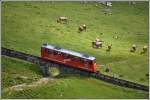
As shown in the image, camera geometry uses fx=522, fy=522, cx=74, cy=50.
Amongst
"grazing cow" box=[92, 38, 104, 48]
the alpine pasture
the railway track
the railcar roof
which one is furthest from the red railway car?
"grazing cow" box=[92, 38, 104, 48]

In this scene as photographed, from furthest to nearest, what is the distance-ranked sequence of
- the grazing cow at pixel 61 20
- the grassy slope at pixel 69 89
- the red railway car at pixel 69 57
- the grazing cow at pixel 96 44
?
the grazing cow at pixel 61 20
the grazing cow at pixel 96 44
the red railway car at pixel 69 57
the grassy slope at pixel 69 89

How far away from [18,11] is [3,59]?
876cm

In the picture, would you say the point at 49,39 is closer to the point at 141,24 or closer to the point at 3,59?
the point at 3,59

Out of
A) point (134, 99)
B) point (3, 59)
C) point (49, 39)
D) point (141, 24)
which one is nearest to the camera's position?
point (134, 99)

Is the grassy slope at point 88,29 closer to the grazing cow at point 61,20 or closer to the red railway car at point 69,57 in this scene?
the grazing cow at point 61,20

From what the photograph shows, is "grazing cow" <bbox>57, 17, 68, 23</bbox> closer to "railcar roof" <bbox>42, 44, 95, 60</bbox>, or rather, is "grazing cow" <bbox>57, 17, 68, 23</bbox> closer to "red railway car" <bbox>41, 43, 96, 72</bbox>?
"railcar roof" <bbox>42, 44, 95, 60</bbox>

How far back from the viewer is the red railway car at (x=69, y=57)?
4672cm

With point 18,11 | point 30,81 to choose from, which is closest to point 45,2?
point 18,11

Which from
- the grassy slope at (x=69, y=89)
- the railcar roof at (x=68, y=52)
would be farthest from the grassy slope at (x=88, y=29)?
the grassy slope at (x=69, y=89)

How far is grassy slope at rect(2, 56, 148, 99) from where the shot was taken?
145 ft

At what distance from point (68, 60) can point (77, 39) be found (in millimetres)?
5480

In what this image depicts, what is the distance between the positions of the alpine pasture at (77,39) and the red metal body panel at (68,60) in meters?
1.03

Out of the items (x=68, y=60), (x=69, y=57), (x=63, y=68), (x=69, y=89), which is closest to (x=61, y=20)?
(x=69, y=57)

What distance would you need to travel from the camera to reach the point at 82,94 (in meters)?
44.4
